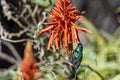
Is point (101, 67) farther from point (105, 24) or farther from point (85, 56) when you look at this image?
point (105, 24)

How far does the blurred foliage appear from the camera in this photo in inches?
112

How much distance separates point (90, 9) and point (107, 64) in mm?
3276

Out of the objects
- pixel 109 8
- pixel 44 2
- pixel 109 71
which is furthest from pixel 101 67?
pixel 109 8

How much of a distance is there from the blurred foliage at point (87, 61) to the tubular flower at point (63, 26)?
0.34 metres

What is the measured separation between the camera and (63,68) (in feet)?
10.9

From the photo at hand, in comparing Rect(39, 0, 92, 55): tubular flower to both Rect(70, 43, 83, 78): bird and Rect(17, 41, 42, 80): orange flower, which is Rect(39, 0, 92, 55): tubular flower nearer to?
Rect(70, 43, 83, 78): bird

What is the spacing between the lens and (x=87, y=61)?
3.96 m

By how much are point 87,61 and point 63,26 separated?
6.84ft

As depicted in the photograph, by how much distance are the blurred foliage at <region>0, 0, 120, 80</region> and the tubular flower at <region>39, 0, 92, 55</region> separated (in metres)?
0.34

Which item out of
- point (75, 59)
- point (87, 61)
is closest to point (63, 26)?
point (75, 59)

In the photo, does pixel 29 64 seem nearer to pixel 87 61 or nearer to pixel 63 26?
pixel 63 26

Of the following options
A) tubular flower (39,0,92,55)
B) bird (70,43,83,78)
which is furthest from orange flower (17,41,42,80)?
bird (70,43,83,78)

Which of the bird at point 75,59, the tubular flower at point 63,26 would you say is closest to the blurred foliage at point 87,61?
the bird at point 75,59

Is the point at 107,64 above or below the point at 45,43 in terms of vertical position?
below
